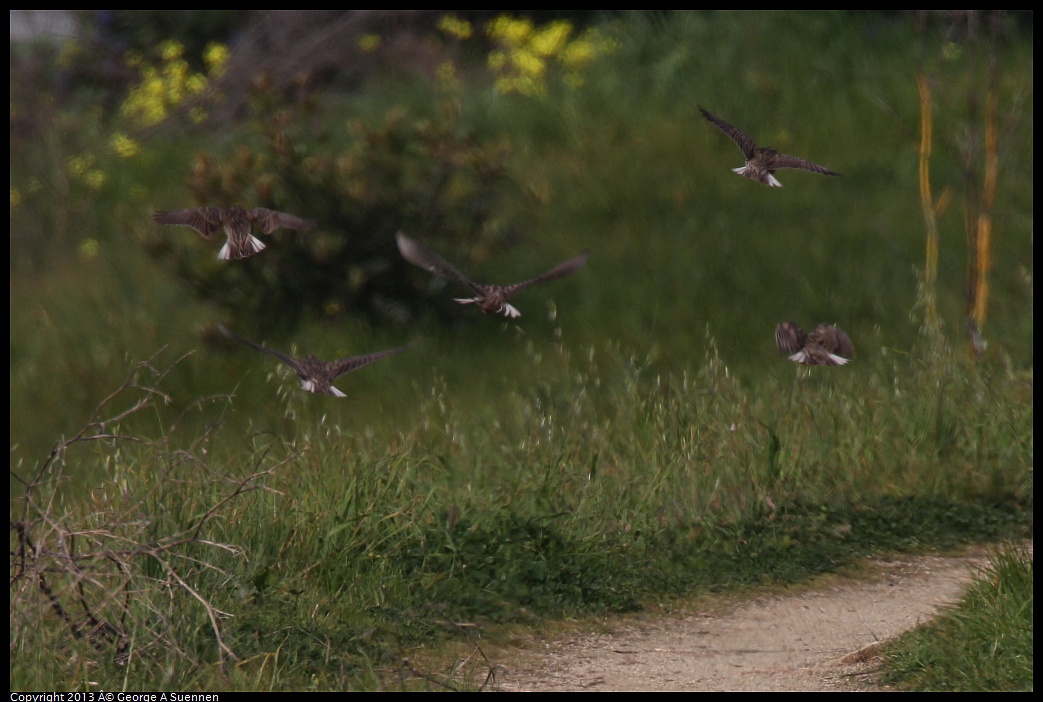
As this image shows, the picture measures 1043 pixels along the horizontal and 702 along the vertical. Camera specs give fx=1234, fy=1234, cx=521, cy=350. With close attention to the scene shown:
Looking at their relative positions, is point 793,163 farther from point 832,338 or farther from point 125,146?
point 125,146

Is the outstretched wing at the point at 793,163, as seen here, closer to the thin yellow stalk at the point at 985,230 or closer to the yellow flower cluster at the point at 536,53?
the thin yellow stalk at the point at 985,230

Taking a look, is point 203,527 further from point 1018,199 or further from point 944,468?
point 1018,199

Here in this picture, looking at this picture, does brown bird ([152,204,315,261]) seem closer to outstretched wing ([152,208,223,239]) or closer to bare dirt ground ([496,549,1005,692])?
outstretched wing ([152,208,223,239])

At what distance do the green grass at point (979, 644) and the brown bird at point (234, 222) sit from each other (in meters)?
2.68

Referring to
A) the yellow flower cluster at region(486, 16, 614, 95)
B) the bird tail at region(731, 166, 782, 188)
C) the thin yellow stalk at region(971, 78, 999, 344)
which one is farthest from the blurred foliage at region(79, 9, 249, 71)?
the bird tail at region(731, 166, 782, 188)

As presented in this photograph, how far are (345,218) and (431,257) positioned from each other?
3233mm

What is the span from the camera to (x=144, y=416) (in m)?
7.47

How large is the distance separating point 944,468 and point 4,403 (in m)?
4.78

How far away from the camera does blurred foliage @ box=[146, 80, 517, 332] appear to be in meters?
7.63

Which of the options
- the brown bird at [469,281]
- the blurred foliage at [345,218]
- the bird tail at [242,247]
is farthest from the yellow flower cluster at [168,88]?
the brown bird at [469,281]

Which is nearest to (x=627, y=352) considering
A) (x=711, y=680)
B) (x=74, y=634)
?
(x=711, y=680)

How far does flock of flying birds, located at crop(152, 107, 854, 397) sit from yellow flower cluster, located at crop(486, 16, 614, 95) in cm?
585

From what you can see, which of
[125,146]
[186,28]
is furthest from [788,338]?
[186,28]

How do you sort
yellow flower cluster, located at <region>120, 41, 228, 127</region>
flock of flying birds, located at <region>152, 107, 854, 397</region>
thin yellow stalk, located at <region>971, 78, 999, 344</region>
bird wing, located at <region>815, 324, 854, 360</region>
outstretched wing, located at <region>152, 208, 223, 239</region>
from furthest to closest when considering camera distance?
yellow flower cluster, located at <region>120, 41, 228, 127</region> → thin yellow stalk, located at <region>971, 78, 999, 344</region> → bird wing, located at <region>815, 324, 854, 360</region> → outstretched wing, located at <region>152, 208, 223, 239</region> → flock of flying birds, located at <region>152, 107, 854, 397</region>
